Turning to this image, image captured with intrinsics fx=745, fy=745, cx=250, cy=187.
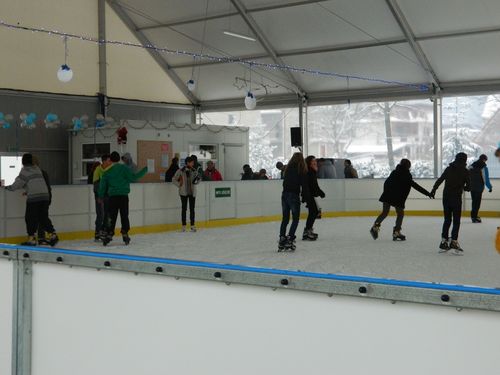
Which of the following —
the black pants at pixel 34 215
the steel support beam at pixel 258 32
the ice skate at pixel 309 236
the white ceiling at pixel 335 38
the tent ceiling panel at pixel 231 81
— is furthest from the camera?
the tent ceiling panel at pixel 231 81

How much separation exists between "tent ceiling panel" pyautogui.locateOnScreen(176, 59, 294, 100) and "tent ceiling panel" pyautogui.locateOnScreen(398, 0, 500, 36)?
16.7 ft

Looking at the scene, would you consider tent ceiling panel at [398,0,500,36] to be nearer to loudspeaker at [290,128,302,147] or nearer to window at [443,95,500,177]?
window at [443,95,500,177]

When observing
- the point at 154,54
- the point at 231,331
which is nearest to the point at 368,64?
the point at 154,54

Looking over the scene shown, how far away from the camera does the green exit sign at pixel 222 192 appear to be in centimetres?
1547

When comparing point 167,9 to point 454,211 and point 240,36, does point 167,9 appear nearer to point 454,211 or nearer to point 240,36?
point 240,36

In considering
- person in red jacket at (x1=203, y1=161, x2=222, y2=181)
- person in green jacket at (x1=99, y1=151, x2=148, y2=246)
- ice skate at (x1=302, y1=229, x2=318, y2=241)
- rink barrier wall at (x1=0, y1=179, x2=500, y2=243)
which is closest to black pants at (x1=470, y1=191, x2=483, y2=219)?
rink barrier wall at (x1=0, y1=179, x2=500, y2=243)

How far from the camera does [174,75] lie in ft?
80.2

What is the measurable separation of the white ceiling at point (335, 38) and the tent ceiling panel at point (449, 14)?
0.02 m

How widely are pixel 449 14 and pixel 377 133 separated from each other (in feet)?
22.9

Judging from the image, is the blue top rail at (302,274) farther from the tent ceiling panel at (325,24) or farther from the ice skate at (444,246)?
the tent ceiling panel at (325,24)

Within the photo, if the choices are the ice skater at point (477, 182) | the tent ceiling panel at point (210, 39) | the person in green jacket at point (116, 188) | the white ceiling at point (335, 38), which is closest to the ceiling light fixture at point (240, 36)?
the white ceiling at point (335, 38)

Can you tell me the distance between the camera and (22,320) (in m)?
2.56

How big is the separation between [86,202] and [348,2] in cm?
888

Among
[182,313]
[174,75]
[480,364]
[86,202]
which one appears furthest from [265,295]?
[174,75]
